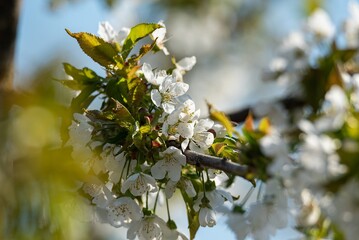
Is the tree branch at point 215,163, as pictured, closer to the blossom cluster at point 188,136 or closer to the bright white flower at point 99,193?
Answer: the blossom cluster at point 188,136

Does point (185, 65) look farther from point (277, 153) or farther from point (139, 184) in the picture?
point (277, 153)

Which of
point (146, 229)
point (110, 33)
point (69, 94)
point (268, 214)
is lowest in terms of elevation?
point (146, 229)

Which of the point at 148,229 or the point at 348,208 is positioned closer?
the point at 348,208

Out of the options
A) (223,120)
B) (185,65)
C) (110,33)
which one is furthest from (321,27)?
(110,33)

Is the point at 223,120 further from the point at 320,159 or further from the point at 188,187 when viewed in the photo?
the point at 320,159

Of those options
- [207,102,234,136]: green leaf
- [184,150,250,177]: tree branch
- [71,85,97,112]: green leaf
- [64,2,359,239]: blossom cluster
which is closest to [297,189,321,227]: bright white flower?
[64,2,359,239]: blossom cluster

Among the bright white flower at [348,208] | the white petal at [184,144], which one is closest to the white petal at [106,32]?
the white petal at [184,144]

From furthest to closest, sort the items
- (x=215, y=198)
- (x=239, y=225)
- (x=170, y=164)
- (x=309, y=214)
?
(x=215, y=198)
(x=170, y=164)
(x=239, y=225)
(x=309, y=214)

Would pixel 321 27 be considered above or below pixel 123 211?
above

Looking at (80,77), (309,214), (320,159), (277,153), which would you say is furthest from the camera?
(80,77)
